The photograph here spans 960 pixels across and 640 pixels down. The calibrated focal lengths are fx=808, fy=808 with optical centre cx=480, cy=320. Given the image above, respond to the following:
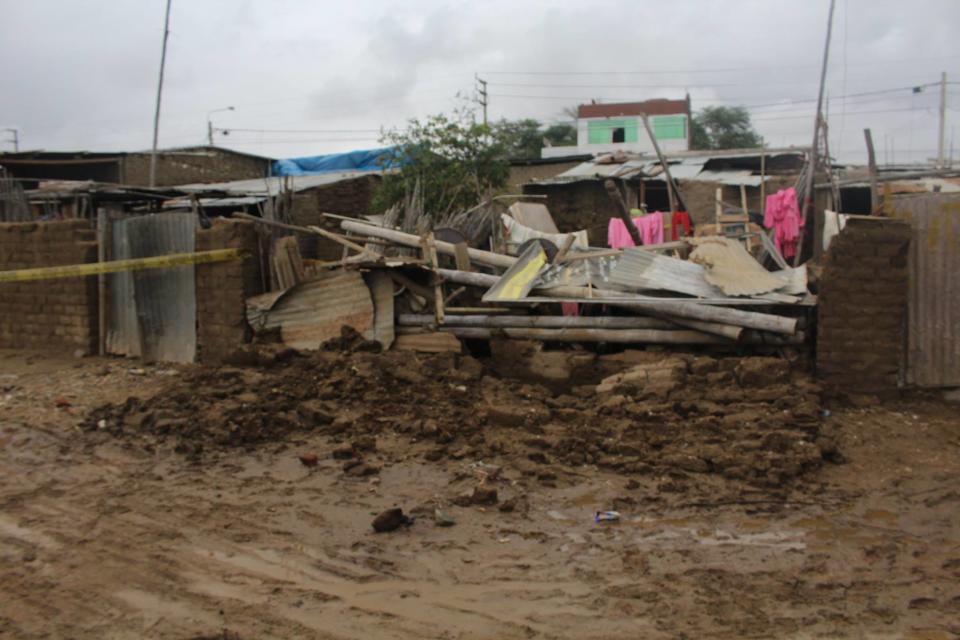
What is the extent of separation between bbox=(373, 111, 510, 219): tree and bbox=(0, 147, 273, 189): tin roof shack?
7770mm

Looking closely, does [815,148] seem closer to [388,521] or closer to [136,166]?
[388,521]

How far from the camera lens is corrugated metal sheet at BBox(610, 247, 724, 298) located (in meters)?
7.60

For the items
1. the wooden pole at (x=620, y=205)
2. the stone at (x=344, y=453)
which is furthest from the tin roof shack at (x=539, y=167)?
the stone at (x=344, y=453)

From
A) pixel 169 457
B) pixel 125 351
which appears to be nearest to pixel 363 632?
pixel 169 457

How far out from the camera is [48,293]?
35.0ft

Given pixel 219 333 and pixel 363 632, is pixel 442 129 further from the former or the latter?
pixel 363 632

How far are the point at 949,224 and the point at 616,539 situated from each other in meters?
4.40

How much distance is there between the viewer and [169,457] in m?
6.48

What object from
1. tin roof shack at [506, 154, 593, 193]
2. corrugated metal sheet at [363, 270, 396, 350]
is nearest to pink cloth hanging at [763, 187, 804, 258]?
corrugated metal sheet at [363, 270, 396, 350]

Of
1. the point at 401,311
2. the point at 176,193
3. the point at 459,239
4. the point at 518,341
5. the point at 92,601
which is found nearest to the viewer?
the point at 92,601

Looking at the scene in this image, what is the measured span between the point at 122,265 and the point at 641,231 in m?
7.32

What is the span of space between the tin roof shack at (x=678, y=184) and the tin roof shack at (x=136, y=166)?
436 inches

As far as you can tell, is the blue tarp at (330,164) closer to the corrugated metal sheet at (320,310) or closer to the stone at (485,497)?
the corrugated metal sheet at (320,310)

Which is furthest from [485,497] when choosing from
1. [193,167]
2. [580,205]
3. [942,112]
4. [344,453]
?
[942,112]
